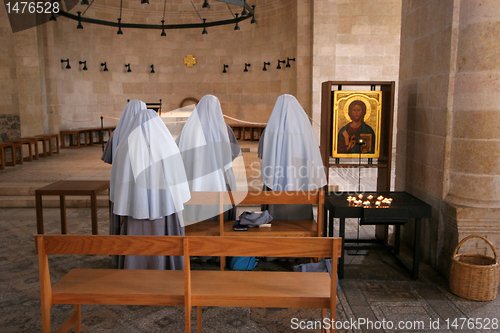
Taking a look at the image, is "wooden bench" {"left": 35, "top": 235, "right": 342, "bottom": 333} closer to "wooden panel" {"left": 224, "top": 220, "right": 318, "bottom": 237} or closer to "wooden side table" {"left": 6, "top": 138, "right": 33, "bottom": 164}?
"wooden panel" {"left": 224, "top": 220, "right": 318, "bottom": 237}

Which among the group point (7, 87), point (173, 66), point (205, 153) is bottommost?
point (205, 153)

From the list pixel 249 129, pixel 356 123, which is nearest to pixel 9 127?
pixel 249 129

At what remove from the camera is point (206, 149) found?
498cm

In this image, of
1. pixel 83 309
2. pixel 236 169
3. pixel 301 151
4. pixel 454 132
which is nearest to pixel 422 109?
pixel 454 132

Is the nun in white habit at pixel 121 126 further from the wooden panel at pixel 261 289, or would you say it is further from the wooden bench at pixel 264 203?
the wooden panel at pixel 261 289

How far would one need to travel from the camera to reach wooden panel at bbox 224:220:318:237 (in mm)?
4254

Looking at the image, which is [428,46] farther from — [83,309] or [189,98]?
[189,98]

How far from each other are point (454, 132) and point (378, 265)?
1.60 m

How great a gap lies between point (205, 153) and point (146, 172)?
1237mm

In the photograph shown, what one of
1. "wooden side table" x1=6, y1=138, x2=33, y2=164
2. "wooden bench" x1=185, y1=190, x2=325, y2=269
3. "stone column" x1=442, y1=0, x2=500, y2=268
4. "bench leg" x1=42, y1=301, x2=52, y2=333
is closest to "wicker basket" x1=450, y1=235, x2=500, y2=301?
"stone column" x1=442, y1=0, x2=500, y2=268

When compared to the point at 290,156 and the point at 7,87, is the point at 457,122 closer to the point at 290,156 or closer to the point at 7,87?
the point at 290,156

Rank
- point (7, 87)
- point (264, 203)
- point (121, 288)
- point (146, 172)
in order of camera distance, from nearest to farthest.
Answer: point (121, 288)
point (146, 172)
point (264, 203)
point (7, 87)

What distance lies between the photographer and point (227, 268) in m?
4.54

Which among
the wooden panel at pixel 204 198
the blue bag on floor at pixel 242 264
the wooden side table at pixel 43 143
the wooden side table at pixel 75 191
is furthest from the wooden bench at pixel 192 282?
the wooden side table at pixel 43 143
